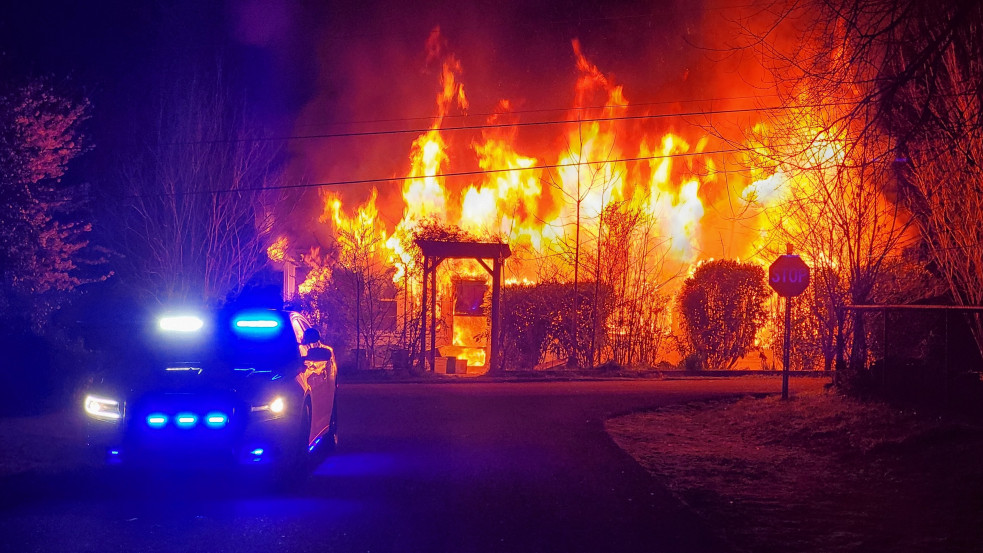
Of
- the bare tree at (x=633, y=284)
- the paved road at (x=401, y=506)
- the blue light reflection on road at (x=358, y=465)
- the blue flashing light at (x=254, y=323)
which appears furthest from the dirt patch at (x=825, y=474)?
the bare tree at (x=633, y=284)

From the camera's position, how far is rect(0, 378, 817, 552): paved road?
704 cm

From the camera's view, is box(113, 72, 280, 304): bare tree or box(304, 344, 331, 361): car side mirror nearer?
box(304, 344, 331, 361): car side mirror

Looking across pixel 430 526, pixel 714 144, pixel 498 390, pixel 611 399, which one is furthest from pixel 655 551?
pixel 714 144

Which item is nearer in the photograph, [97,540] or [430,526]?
[97,540]

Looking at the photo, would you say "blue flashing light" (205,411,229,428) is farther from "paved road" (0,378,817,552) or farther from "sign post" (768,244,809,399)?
"sign post" (768,244,809,399)

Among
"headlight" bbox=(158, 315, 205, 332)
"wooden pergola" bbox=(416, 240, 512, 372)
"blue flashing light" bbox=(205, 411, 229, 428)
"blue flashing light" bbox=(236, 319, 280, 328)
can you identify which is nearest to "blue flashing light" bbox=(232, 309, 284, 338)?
"blue flashing light" bbox=(236, 319, 280, 328)

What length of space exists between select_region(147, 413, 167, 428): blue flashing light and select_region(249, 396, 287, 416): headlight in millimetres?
871

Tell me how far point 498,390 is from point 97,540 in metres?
14.4

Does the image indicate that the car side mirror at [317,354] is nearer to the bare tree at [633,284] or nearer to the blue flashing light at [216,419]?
the blue flashing light at [216,419]

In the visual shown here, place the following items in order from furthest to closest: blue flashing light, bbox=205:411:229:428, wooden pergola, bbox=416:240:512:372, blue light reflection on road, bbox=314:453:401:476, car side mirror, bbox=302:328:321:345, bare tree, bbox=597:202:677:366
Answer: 1. bare tree, bbox=597:202:677:366
2. wooden pergola, bbox=416:240:512:372
3. car side mirror, bbox=302:328:321:345
4. blue light reflection on road, bbox=314:453:401:476
5. blue flashing light, bbox=205:411:229:428

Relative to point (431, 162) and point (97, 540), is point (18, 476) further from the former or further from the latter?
point (431, 162)

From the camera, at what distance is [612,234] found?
28234mm

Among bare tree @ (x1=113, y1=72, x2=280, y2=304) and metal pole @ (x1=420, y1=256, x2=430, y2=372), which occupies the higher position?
bare tree @ (x1=113, y1=72, x2=280, y2=304)

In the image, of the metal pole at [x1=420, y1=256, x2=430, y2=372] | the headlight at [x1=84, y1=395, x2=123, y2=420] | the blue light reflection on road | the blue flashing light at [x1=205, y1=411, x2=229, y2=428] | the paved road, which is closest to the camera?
the paved road
